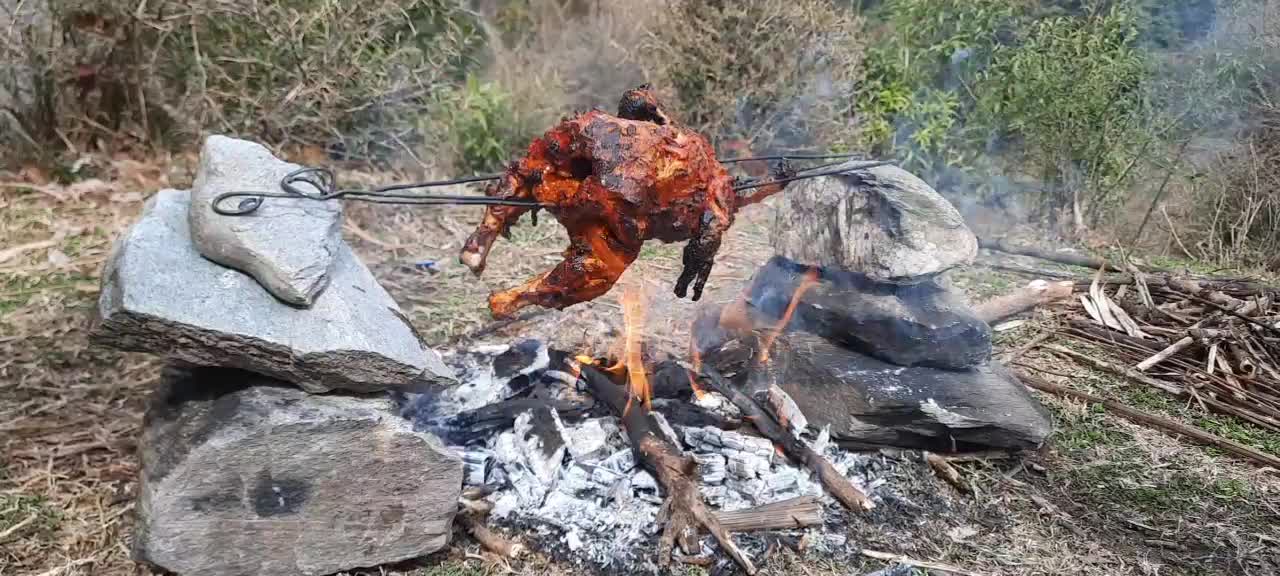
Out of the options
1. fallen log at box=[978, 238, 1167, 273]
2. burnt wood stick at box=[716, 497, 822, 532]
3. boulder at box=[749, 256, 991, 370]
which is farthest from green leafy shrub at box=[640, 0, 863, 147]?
burnt wood stick at box=[716, 497, 822, 532]

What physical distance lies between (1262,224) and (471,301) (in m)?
7.45

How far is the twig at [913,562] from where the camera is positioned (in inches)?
123

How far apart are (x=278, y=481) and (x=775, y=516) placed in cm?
193

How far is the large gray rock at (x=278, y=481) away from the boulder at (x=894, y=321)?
209cm

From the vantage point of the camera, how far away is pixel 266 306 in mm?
2768

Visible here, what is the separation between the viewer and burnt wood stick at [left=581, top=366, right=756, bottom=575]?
10.3 ft

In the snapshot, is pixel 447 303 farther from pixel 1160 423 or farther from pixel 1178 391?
pixel 1178 391

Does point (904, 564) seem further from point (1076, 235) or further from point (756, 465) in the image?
→ point (1076, 235)

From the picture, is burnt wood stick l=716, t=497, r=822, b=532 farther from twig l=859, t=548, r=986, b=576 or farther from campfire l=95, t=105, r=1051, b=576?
twig l=859, t=548, r=986, b=576

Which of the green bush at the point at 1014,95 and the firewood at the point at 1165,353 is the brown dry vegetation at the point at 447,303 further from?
the green bush at the point at 1014,95

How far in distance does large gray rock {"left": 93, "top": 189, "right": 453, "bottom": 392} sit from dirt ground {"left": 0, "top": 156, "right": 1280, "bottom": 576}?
85cm

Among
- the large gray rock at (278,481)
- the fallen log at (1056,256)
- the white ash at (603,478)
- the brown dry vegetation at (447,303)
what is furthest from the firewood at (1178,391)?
the large gray rock at (278,481)

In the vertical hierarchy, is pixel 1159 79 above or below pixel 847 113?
above

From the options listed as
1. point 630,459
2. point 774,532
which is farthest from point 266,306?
point 774,532
